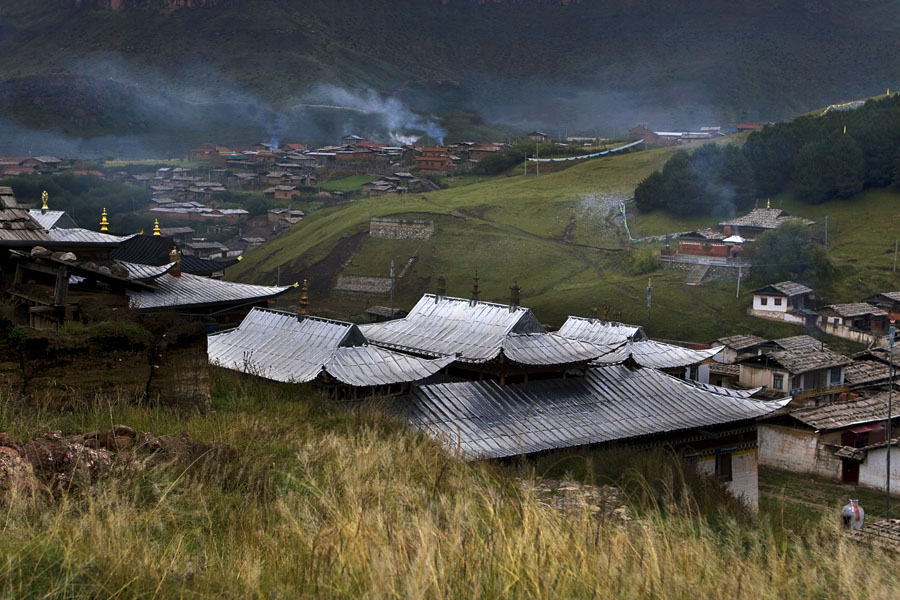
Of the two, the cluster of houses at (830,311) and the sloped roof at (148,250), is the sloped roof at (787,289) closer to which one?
the cluster of houses at (830,311)

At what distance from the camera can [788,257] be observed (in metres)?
52.5

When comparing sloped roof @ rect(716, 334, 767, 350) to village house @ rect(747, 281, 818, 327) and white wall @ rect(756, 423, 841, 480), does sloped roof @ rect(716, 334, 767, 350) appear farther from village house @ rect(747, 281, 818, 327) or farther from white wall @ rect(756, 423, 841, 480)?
white wall @ rect(756, 423, 841, 480)

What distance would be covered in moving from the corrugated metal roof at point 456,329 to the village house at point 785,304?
2658 cm

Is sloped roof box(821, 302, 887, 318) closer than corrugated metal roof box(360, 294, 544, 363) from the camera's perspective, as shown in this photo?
No

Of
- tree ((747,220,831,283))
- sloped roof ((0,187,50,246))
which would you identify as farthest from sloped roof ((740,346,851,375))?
sloped roof ((0,187,50,246))

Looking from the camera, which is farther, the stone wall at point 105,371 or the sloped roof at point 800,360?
the sloped roof at point 800,360

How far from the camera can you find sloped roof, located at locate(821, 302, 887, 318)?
46.7m

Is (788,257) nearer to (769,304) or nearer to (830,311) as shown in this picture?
(769,304)

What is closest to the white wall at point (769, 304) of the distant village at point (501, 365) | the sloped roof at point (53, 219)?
the distant village at point (501, 365)

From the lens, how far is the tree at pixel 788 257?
5184 cm

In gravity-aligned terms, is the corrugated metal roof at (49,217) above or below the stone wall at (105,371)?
above

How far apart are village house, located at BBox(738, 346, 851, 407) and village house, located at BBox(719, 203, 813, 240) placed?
18.6 meters

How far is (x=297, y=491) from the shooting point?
23.8ft

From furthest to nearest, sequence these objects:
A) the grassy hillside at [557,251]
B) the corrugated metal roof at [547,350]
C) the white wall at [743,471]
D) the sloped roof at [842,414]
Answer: the grassy hillside at [557,251]
the sloped roof at [842,414]
the white wall at [743,471]
the corrugated metal roof at [547,350]
